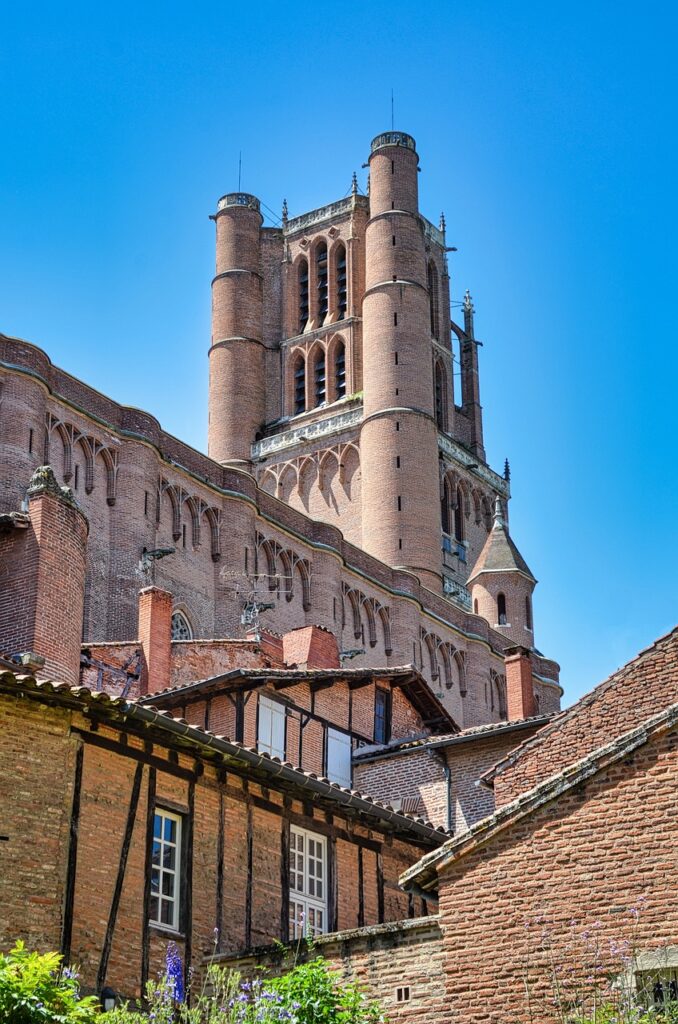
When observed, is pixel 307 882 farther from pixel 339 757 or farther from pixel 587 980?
pixel 339 757

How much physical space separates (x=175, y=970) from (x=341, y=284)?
6090cm

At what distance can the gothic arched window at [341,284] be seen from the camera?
74.9 m

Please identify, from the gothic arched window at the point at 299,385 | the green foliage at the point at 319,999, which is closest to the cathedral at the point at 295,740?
the green foliage at the point at 319,999

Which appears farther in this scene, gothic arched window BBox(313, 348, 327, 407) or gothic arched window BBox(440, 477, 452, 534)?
gothic arched window BBox(313, 348, 327, 407)

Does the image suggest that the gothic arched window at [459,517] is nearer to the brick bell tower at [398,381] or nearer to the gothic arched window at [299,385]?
the brick bell tower at [398,381]

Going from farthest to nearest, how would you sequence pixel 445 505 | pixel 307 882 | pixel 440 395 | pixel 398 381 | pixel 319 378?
pixel 440 395 → pixel 319 378 → pixel 445 505 → pixel 398 381 → pixel 307 882

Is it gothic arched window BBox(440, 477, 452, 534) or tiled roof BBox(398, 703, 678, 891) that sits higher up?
gothic arched window BBox(440, 477, 452, 534)

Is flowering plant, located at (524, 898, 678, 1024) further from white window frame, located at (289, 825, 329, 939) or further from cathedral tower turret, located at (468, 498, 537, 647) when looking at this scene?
cathedral tower turret, located at (468, 498, 537, 647)

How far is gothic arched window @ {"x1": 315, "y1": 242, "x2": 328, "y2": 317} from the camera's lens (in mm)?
75938

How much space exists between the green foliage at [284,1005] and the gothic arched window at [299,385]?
5861cm

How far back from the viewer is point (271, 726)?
26.4m

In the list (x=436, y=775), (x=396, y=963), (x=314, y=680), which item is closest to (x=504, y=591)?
(x=436, y=775)

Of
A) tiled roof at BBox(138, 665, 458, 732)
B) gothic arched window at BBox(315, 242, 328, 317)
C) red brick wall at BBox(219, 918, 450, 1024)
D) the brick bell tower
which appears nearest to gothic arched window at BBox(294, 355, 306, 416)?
gothic arched window at BBox(315, 242, 328, 317)

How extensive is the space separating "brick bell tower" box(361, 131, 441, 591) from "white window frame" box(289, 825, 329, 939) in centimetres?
3952
